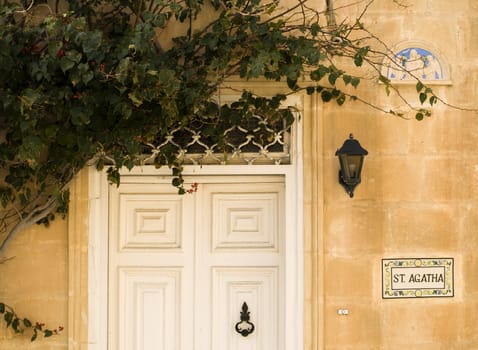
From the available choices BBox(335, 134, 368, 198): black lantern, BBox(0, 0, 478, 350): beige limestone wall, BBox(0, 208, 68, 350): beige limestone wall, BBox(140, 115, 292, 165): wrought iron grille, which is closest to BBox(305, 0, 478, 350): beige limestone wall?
BBox(0, 0, 478, 350): beige limestone wall

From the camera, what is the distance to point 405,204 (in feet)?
18.5

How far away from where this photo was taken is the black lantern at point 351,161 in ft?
17.8

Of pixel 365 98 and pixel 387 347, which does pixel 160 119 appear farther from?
pixel 387 347

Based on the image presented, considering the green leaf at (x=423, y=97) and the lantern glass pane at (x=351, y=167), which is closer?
the green leaf at (x=423, y=97)

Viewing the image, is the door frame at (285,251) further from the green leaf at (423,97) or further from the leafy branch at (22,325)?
the green leaf at (423,97)

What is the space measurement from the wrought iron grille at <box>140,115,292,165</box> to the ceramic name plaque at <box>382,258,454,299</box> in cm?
105

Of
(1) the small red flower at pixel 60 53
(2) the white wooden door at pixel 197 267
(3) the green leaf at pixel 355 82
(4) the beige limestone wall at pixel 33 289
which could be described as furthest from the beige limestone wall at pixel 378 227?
(1) the small red flower at pixel 60 53

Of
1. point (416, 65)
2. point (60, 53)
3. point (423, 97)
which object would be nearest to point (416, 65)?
point (416, 65)

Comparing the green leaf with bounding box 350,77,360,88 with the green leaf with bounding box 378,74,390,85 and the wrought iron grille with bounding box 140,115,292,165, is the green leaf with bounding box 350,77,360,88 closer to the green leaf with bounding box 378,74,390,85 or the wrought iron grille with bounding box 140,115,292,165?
the green leaf with bounding box 378,74,390,85

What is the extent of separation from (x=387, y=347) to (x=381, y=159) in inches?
51.0

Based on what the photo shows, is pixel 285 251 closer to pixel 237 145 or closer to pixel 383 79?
pixel 237 145

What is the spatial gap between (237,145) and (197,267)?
906 mm

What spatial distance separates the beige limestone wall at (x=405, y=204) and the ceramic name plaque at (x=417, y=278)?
0.04 metres

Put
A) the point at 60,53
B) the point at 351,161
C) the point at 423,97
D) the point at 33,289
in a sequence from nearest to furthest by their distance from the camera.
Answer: the point at 60,53, the point at 423,97, the point at 351,161, the point at 33,289
